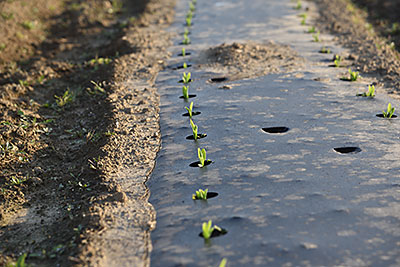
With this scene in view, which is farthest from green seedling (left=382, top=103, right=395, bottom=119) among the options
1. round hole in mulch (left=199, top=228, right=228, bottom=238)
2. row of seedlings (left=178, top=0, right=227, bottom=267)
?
round hole in mulch (left=199, top=228, right=228, bottom=238)

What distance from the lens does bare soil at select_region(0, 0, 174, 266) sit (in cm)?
300

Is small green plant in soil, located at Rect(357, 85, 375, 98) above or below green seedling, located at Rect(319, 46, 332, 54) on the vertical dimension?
below

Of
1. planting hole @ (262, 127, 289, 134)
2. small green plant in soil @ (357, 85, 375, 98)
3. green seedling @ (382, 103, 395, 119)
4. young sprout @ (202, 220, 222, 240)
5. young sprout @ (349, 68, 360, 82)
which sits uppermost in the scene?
young sprout @ (349, 68, 360, 82)

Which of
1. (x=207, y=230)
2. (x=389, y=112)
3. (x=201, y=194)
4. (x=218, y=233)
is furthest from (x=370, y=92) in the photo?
(x=207, y=230)

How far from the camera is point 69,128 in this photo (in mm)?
4719

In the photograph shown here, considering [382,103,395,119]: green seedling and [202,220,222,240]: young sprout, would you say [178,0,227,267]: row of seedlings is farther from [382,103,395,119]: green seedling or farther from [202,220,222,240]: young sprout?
[382,103,395,119]: green seedling

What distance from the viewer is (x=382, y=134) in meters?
3.80

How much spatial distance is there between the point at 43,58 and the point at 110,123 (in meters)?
3.26

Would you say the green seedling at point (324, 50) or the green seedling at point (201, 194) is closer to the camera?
the green seedling at point (201, 194)

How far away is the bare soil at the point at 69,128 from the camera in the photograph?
3.00 m

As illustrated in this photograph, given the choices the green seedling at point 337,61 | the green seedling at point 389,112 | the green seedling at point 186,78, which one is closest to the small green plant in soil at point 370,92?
the green seedling at point 389,112

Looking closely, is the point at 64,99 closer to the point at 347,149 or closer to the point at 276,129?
the point at 276,129

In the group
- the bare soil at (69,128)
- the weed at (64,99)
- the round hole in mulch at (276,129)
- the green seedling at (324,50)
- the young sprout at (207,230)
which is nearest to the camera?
the young sprout at (207,230)

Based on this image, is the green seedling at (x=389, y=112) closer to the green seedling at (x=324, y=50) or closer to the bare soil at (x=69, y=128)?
the green seedling at (x=324, y=50)
